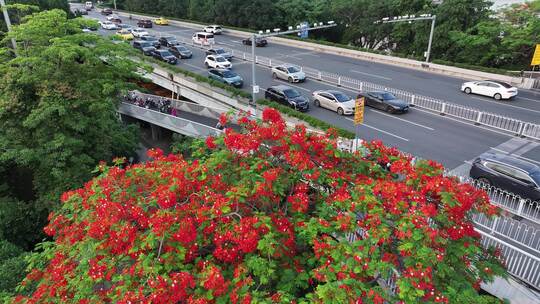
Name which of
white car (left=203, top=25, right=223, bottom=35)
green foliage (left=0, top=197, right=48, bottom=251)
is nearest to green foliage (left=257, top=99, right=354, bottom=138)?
green foliage (left=0, top=197, right=48, bottom=251)

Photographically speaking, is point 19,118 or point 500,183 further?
point 19,118

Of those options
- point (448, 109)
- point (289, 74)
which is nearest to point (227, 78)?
point (289, 74)

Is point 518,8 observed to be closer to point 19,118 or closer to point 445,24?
point 445,24

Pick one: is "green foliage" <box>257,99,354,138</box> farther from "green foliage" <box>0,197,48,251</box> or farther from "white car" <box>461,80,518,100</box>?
"green foliage" <box>0,197,48,251</box>

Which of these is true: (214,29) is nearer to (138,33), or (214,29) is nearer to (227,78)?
(138,33)

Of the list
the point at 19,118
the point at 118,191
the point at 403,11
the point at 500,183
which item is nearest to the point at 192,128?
the point at 19,118

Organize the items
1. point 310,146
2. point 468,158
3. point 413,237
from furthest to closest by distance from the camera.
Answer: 1. point 468,158
2. point 310,146
3. point 413,237
